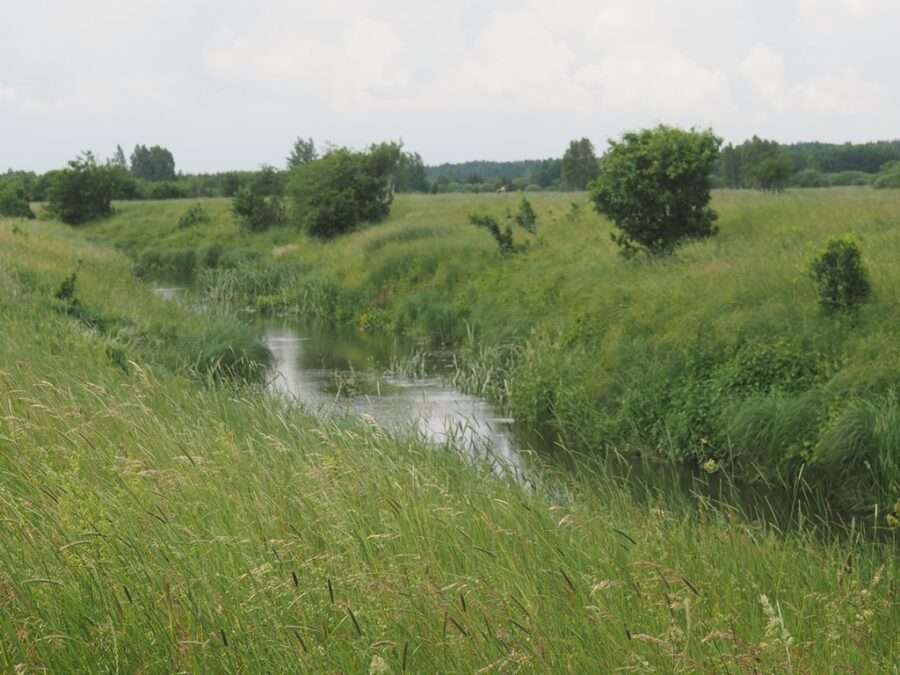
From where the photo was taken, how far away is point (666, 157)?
22.8 meters

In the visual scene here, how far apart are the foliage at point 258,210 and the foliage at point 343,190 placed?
5.52 metres

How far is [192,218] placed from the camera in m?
60.5

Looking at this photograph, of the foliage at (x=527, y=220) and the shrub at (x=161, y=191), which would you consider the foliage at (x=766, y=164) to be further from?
the shrub at (x=161, y=191)

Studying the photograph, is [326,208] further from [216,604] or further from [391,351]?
[216,604]

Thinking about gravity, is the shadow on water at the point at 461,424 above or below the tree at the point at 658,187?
below

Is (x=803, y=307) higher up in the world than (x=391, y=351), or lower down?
higher up

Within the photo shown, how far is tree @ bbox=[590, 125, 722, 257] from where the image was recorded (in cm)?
2269

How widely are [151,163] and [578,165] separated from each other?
75423 mm

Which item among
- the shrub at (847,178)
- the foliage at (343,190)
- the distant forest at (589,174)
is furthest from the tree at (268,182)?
the shrub at (847,178)

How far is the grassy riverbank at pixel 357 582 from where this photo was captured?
13.8 ft

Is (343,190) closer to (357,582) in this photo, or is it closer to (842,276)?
(842,276)

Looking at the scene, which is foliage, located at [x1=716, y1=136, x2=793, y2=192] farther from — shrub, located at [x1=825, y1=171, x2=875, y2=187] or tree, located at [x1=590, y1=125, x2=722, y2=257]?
tree, located at [x1=590, y1=125, x2=722, y2=257]

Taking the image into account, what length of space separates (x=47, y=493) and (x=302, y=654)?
2052 mm

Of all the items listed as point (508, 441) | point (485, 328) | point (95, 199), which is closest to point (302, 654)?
point (508, 441)
